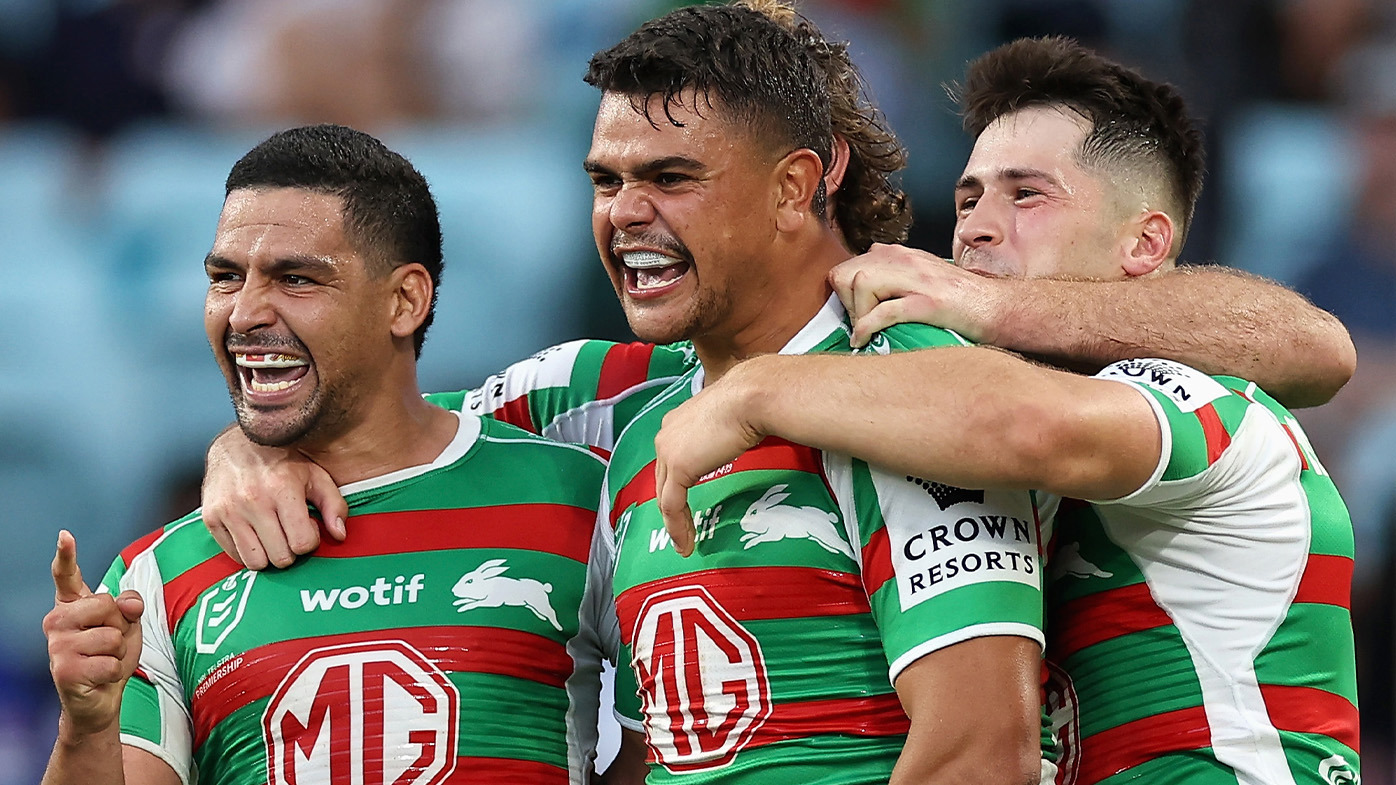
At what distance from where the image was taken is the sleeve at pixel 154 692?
319cm

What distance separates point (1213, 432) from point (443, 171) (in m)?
5.27

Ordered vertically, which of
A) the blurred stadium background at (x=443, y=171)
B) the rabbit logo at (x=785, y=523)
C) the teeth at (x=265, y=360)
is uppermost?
the blurred stadium background at (x=443, y=171)

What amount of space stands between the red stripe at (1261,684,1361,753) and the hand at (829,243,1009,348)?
2.62 ft

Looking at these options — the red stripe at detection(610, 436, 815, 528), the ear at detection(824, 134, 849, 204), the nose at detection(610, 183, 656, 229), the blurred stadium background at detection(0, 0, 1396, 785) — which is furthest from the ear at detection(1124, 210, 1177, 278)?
the blurred stadium background at detection(0, 0, 1396, 785)

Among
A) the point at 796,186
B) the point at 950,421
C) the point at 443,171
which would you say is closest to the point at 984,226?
the point at 796,186

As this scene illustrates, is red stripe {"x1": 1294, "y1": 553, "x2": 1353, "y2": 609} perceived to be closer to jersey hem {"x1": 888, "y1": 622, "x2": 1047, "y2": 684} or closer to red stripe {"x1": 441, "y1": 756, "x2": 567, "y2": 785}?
jersey hem {"x1": 888, "y1": 622, "x2": 1047, "y2": 684}

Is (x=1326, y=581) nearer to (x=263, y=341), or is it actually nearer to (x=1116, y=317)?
(x=1116, y=317)

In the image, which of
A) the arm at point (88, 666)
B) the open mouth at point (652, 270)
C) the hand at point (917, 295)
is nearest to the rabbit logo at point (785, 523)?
the hand at point (917, 295)

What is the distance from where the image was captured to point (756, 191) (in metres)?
3.06

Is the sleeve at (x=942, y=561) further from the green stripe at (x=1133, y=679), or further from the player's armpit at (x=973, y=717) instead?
the green stripe at (x=1133, y=679)

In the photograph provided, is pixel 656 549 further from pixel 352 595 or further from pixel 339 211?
pixel 339 211

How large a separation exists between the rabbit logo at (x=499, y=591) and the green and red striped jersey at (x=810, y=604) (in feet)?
1.10

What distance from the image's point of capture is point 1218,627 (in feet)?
9.18

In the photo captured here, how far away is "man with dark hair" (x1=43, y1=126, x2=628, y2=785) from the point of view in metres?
3.18
